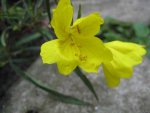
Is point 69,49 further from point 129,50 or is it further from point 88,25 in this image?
point 129,50

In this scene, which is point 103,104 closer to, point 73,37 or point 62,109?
point 62,109

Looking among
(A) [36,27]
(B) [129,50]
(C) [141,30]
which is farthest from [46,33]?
(C) [141,30]

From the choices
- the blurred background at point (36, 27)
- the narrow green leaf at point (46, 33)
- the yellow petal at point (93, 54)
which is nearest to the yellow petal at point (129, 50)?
the yellow petal at point (93, 54)

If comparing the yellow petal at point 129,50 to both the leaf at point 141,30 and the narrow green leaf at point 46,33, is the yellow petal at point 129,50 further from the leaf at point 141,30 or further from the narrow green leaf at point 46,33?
the leaf at point 141,30

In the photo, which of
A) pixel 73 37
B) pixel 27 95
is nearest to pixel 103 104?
pixel 27 95

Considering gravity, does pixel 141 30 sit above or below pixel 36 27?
below

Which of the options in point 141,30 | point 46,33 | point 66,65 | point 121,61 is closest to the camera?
point 66,65
